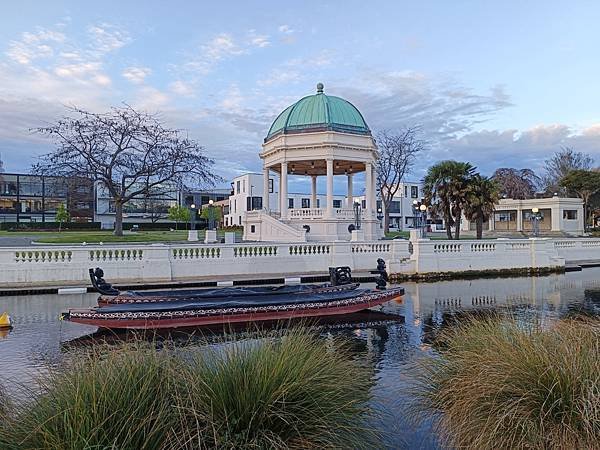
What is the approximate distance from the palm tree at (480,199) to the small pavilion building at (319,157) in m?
7.27

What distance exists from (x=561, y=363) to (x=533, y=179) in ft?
351

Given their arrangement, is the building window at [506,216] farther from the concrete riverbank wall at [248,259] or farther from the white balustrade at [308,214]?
the concrete riverbank wall at [248,259]

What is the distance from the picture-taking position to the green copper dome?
37906 millimetres

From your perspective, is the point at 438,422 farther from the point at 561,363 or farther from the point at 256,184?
the point at 256,184

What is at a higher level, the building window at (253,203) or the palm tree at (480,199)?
the building window at (253,203)

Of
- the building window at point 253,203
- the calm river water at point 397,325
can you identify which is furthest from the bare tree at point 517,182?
the calm river water at point 397,325

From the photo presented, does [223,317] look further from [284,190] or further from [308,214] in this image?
[284,190]

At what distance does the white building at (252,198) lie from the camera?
80.1 m

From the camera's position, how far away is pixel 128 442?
3578 millimetres

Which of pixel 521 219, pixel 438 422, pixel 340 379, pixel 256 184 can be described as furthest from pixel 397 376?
pixel 256 184

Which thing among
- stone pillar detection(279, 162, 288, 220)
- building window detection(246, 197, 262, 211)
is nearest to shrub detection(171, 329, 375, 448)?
stone pillar detection(279, 162, 288, 220)

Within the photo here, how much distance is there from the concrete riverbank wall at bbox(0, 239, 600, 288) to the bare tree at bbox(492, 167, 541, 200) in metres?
69.1

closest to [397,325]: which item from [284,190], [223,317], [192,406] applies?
[223,317]

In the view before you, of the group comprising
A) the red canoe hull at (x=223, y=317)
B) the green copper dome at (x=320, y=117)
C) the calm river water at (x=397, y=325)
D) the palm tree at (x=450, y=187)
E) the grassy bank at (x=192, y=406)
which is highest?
the green copper dome at (x=320, y=117)
